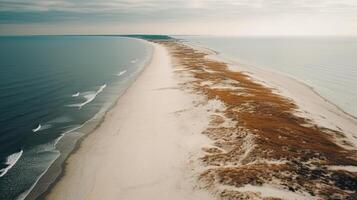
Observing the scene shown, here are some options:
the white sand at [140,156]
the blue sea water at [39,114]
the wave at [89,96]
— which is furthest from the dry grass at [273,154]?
the wave at [89,96]


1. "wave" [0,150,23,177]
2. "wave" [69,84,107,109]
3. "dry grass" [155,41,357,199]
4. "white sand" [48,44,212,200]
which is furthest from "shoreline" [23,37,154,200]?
"dry grass" [155,41,357,199]

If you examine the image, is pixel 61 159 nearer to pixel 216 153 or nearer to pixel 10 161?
pixel 10 161

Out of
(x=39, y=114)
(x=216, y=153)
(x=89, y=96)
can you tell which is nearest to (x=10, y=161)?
(x=39, y=114)

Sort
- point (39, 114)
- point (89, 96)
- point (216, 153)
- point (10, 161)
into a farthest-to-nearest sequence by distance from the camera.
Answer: point (89, 96), point (39, 114), point (216, 153), point (10, 161)

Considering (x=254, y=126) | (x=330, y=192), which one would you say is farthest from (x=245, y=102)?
(x=330, y=192)

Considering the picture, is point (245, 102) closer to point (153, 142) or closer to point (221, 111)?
point (221, 111)

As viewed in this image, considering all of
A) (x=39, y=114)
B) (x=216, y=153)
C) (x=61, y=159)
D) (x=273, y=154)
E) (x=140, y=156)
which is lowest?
(x=39, y=114)
